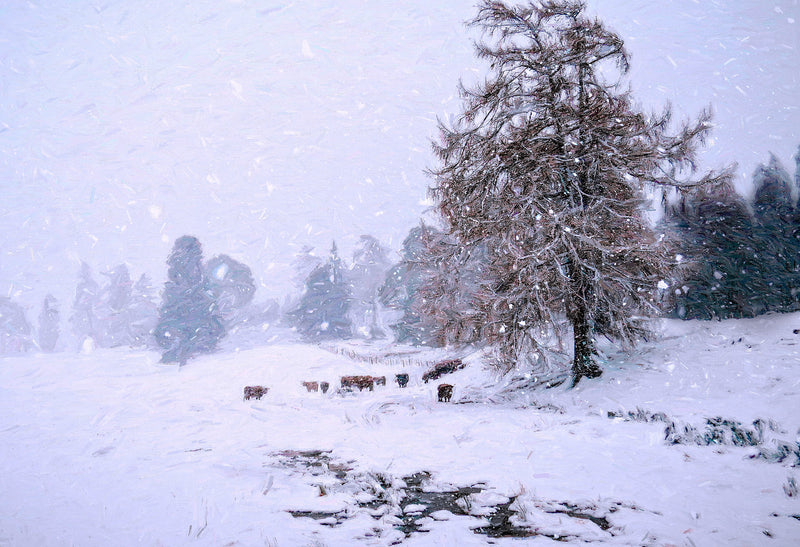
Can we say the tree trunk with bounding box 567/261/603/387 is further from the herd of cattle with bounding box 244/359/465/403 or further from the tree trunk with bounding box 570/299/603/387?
the herd of cattle with bounding box 244/359/465/403

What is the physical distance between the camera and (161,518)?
4.05 meters

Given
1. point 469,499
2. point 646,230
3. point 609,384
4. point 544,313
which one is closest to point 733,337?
point 646,230

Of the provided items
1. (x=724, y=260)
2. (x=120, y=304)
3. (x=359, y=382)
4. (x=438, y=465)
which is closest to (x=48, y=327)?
(x=120, y=304)

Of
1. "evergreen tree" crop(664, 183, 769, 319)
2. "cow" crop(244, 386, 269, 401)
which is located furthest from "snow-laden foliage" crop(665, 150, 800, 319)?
"cow" crop(244, 386, 269, 401)

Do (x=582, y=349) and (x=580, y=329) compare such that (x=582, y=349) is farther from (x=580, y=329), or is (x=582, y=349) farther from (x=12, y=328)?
(x=12, y=328)

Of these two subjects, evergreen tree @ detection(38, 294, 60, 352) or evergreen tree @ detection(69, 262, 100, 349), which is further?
evergreen tree @ detection(69, 262, 100, 349)

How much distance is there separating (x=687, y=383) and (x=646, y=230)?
4125 mm

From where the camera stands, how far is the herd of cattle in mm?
10961

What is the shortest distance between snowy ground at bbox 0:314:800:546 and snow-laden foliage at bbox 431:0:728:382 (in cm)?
219

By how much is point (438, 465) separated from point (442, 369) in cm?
1077

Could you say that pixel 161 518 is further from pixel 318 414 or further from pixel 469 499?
pixel 318 414

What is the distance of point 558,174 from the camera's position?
10.1 meters

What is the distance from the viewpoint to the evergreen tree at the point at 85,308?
2248 inches

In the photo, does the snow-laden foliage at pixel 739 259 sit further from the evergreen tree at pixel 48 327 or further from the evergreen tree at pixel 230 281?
Result: the evergreen tree at pixel 48 327
